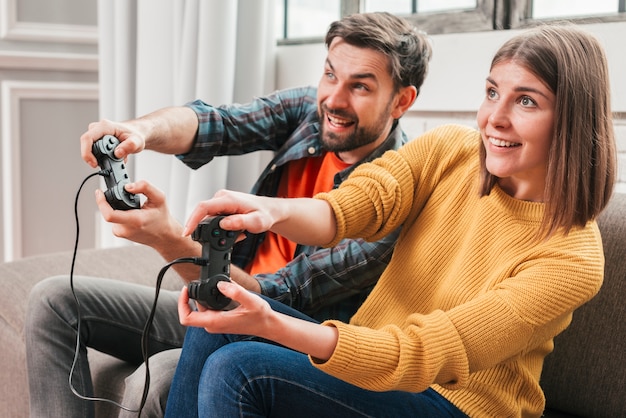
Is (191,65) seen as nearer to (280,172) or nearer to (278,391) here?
(280,172)

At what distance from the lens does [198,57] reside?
235cm

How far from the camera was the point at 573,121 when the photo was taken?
1.18 metres

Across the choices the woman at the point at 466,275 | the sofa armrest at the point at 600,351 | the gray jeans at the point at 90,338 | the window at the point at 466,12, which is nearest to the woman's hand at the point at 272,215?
the woman at the point at 466,275

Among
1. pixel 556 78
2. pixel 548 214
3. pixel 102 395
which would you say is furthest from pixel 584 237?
pixel 102 395

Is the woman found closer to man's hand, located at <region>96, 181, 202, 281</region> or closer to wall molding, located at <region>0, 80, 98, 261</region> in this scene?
man's hand, located at <region>96, 181, 202, 281</region>

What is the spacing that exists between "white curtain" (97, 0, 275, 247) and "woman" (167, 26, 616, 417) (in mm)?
1078

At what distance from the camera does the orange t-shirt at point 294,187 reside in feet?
5.63

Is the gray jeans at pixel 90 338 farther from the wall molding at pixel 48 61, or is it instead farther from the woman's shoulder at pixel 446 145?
the wall molding at pixel 48 61

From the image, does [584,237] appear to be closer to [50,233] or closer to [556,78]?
[556,78]

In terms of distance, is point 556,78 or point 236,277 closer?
point 556,78

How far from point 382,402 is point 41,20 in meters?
2.16

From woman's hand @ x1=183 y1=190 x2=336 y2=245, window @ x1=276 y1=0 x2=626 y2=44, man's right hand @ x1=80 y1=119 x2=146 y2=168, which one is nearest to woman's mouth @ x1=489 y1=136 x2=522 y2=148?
woman's hand @ x1=183 y1=190 x2=336 y2=245

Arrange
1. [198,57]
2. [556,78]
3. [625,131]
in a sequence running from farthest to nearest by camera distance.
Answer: [198,57] → [625,131] → [556,78]

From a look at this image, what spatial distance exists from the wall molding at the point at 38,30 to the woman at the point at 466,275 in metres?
1.80
